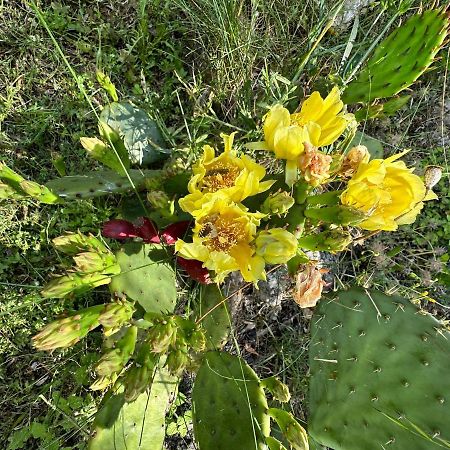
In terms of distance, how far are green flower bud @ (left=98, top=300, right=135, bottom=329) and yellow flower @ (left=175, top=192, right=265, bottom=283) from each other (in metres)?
0.18

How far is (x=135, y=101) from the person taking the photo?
1739 millimetres

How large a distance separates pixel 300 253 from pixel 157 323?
1.13 feet

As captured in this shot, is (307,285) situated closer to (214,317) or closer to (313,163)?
(313,163)

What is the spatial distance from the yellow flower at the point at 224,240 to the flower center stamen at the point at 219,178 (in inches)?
2.2

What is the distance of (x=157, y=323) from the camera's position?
3.84 ft

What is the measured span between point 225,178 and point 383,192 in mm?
314

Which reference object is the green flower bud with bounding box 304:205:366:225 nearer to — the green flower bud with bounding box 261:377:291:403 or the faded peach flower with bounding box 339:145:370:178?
the faded peach flower with bounding box 339:145:370:178

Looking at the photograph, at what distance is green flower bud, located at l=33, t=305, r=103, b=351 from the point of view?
3.31 feet

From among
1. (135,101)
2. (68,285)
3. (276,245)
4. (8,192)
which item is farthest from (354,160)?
(135,101)

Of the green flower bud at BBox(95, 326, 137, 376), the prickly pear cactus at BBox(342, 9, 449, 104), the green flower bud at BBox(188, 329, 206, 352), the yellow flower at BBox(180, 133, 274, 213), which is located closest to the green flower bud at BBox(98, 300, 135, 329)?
the green flower bud at BBox(95, 326, 137, 376)

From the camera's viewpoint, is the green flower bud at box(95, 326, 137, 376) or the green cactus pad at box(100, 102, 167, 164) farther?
the green cactus pad at box(100, 102, 167, 164)

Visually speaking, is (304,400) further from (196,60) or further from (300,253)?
(196,60)

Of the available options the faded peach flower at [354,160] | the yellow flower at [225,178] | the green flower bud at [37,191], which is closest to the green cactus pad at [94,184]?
the green flower bud at [37,191]

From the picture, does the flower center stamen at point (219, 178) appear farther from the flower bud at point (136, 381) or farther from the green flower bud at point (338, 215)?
the flower bud at point (136, 381)
